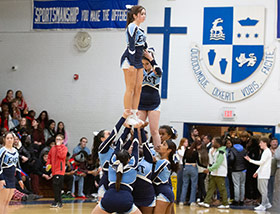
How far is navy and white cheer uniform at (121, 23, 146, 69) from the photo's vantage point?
5039 mm

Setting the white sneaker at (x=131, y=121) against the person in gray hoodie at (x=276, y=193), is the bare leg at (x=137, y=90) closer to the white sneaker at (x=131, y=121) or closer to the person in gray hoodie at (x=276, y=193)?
the white sneaker at (x=131, y=121)

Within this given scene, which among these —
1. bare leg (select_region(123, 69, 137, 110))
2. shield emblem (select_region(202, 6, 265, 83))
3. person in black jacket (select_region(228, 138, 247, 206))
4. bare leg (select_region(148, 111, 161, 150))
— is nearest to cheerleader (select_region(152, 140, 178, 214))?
bare leg (select_region(148, 111, 161, 150))

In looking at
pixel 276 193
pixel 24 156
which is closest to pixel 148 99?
pixel 24 156

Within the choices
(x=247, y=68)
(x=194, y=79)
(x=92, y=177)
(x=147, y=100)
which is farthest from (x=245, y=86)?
(x=147, y=100)

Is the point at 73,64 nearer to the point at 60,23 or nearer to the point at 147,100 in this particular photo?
the point at 60,23

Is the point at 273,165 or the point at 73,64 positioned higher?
the point at 73,64

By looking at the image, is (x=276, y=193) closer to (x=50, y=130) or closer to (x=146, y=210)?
(x=50, y=130)

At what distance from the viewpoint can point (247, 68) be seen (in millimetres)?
13367

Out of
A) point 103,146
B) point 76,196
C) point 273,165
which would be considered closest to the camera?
point 103,146

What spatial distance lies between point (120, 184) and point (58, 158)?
5.87 metres

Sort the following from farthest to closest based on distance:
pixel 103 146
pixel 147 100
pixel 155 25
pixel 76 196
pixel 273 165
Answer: pixel 155 25
pixel 76 196
pixel 273 165
pixel 147 100
pixel 103 146

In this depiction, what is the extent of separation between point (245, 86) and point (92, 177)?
4.97 meters

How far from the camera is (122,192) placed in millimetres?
4621

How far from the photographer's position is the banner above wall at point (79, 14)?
14359 mm
